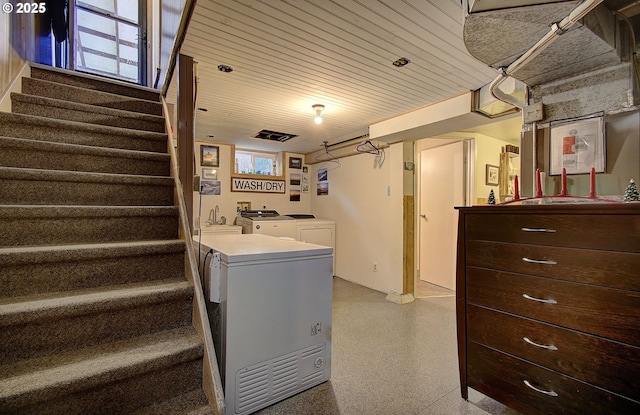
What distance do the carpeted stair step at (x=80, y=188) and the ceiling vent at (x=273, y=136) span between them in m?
2.18

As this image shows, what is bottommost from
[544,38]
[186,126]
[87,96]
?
[186,126]

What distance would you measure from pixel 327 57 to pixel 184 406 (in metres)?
2.15

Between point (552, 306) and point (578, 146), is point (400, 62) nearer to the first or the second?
point (578, 146)

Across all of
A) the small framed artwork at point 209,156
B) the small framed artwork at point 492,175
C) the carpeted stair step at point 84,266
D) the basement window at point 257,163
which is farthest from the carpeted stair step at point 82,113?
the small framed artwork at point 492,175

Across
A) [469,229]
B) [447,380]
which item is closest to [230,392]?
[447,380]

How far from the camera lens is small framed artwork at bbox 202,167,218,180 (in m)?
4.38

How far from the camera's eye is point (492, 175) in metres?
3.86

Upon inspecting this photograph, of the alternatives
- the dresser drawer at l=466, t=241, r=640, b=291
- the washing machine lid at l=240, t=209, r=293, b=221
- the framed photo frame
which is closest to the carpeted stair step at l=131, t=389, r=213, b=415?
the dresser drawer at l=466, t=241, r=640, b=291

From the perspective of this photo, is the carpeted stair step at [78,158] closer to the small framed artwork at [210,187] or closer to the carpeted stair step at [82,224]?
the carpeted stair step at [82,224]

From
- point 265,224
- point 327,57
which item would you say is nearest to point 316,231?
point 265,224

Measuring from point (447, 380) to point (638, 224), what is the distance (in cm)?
141

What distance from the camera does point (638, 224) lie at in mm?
1025

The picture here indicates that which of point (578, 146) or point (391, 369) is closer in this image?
point (578, 146)

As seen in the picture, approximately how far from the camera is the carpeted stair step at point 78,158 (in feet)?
5.52
